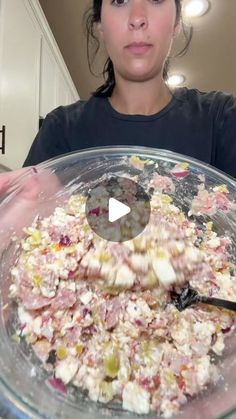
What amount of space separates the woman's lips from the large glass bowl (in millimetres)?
259

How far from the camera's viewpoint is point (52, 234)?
0.49m

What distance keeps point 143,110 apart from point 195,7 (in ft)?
5.02

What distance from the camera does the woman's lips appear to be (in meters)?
0.70

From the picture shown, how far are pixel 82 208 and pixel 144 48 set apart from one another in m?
0.37

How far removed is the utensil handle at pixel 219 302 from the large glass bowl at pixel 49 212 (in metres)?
0.04

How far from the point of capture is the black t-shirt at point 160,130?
2.48 feet

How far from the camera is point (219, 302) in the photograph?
0.44 meters

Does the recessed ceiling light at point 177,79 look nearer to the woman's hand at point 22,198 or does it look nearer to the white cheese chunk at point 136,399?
the woman's hand at point 22,198

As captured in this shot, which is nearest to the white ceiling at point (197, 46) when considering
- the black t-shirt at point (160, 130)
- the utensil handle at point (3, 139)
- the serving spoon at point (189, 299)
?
the utensil handle at point (3, 139)

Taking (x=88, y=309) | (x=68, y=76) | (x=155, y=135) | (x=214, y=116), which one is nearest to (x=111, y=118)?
(x=155, y=135)

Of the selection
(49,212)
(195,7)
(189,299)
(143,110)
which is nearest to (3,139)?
(143,110)

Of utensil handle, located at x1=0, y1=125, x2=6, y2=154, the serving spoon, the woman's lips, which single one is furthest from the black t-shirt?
utensil handle, located at x1=0, y1=125, x2=6, y2=154

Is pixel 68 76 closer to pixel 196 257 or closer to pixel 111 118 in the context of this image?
pixel 111 118

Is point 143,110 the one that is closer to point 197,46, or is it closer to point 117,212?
point 117,212
